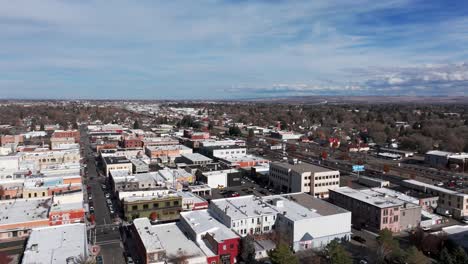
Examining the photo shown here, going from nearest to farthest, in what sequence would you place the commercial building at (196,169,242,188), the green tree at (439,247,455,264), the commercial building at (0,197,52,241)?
the green tree at (439,247,455,264) → the commercial building at (0,197,52,241) → the commercial building at (196,169,242,188)

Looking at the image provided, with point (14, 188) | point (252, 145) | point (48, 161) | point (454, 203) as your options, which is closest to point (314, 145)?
point (252, 145)

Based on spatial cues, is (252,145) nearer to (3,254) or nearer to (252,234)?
(252,234)

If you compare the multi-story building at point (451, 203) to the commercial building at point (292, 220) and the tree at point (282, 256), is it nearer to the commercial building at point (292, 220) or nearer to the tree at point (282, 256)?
the commercial building at point (292, 220)

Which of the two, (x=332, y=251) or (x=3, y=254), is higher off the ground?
(x=332, y=251)

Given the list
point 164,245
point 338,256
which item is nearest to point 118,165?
point 164,245

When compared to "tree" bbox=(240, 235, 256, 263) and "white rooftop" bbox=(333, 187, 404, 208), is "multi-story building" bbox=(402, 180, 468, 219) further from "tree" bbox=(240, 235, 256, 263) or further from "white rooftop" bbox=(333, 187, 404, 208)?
"tree" bbox=(240, 235, 256, 263)

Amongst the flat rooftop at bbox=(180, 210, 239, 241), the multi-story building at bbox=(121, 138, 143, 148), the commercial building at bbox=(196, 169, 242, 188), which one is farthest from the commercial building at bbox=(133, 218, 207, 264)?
the multi-story building at bbox=(121, 138, 143, 148)

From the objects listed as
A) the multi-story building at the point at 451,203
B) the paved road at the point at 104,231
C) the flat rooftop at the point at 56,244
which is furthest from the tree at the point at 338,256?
the multi-story building at the point at 451,203
